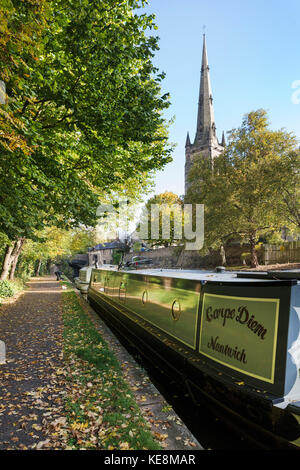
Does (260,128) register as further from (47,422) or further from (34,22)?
(47,422)

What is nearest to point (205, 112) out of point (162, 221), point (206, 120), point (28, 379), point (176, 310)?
A: point (206, 120)

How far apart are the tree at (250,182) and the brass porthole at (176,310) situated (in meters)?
17.9

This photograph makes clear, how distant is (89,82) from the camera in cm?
617

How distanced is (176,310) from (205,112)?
78.5 meters

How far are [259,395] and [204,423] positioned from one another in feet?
3.86

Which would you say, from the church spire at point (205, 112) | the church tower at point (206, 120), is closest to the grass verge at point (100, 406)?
the church tower at point (206, 120)

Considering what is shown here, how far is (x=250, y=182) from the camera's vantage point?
20156mm

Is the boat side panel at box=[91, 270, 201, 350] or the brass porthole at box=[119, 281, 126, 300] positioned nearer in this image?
the boat side panel at box=[91, 270, 201, 350]

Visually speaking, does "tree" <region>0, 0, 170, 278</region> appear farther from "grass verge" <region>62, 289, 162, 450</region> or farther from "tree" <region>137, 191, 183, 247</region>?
"tree" <region>137, 191, 183, 247</region>

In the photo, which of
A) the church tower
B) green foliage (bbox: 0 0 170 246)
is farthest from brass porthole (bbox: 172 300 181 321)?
the church tower

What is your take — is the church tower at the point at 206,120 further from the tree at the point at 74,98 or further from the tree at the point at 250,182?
the tree at the point at 74,98

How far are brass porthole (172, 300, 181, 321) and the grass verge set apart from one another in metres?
1.34

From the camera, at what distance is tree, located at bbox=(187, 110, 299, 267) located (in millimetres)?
19875
